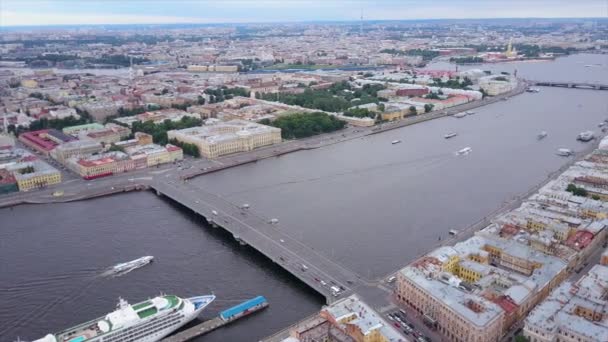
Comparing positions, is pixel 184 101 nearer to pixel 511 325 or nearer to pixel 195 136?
pixel 195 136

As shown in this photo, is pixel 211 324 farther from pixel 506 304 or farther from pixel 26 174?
pixel 26 174

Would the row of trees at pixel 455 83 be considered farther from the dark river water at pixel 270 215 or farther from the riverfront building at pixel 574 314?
the riverfront building at pixel 574 314

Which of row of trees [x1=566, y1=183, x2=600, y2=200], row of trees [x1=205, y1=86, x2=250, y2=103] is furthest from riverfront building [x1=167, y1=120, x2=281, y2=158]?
row of trees [x1=566, y1=183, x2=600, y2=200]

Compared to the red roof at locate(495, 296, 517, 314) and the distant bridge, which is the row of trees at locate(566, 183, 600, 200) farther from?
the distant bridge

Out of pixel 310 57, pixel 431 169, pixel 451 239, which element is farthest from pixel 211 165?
pixel 310 57

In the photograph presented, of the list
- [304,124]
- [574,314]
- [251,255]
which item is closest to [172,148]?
[304,124]
